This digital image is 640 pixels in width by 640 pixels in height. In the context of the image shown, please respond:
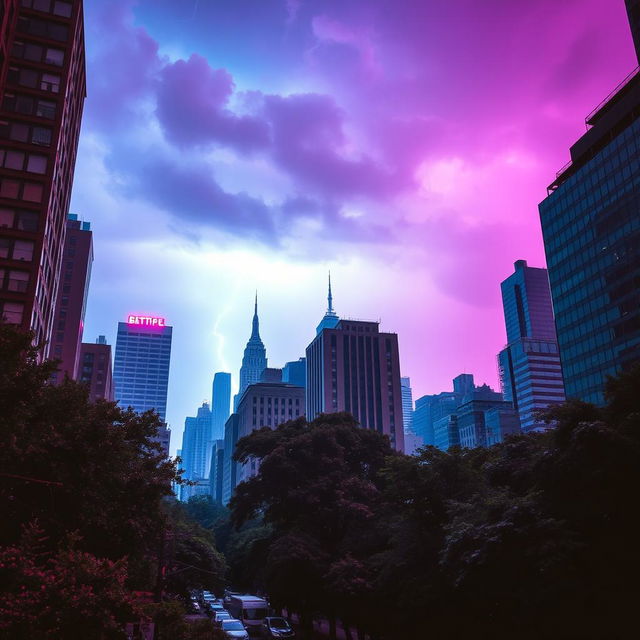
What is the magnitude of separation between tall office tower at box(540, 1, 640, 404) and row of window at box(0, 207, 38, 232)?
70712 mm

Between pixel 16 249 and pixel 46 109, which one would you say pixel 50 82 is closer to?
pixel 46 109

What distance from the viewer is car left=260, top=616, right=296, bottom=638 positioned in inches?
1728

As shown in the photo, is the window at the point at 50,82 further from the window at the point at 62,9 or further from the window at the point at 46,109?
the window at the point at 62,9

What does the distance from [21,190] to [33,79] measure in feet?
36.4

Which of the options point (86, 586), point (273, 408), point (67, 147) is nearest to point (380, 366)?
point (273, 408)

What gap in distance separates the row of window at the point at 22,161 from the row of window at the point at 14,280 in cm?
950

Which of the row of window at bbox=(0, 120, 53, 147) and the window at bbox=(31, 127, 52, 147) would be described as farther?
the window at bbox=(31, 127, 52, 147)

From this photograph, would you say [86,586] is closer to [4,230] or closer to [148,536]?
[148,536]

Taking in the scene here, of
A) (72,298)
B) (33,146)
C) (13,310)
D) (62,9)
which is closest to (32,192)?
(33,146)

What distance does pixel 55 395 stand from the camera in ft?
87.0

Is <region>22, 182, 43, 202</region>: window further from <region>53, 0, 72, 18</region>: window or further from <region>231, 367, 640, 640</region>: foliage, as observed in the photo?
<region>231, 367, 640, 640</region>: foliage

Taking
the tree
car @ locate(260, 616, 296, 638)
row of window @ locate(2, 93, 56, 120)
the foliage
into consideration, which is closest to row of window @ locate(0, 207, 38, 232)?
row of window @ locate(2, 93, 56, 120)

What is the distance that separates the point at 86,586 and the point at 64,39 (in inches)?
2254

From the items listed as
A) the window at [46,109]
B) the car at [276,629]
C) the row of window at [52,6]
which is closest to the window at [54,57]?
the row of window at [52,6]
